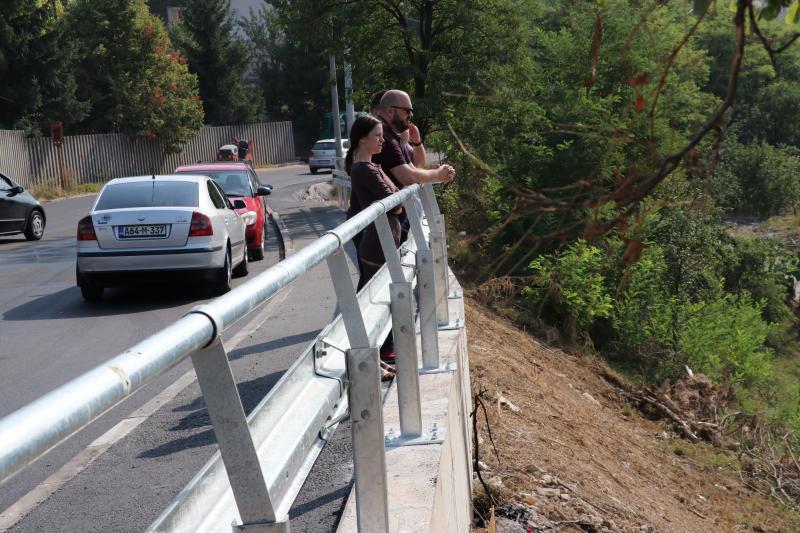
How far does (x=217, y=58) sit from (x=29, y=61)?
66.3ft

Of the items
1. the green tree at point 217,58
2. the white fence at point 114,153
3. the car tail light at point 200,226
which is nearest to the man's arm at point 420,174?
the car tail light at point 200,226

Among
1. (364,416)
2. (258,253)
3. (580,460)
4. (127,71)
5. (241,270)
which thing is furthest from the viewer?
(127,71)

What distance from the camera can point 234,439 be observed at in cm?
189

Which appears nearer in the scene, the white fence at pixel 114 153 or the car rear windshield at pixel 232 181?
the car rear windshield at pixel 232 181

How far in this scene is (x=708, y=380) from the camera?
15.0 metres

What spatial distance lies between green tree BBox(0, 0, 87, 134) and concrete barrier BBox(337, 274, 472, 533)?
40084 mm

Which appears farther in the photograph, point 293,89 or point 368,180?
point 293,89

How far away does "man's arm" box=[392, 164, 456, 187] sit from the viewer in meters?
6.92

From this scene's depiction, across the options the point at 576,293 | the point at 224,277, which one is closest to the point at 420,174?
the point at 224,277

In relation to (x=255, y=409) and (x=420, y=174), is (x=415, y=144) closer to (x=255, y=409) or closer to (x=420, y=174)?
(x=420, y=174)

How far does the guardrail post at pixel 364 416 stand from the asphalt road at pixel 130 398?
1432 mm

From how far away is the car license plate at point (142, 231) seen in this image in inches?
484

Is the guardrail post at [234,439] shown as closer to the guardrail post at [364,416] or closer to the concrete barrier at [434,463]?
the guardrail post at [364,416]

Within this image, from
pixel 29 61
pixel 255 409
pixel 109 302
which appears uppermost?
pixel 29 61
